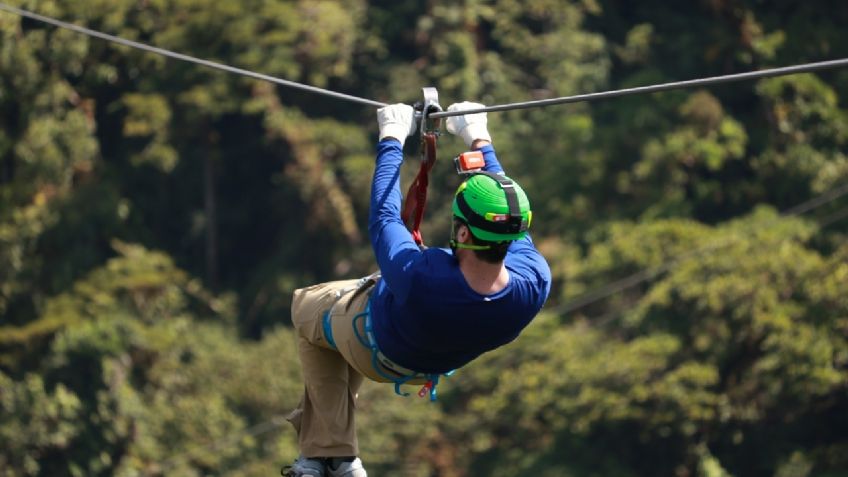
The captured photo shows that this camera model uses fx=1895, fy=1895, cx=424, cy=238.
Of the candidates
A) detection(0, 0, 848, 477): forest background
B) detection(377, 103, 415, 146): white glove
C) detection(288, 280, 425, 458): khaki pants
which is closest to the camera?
detection(377, 103, 415, 146): white glove

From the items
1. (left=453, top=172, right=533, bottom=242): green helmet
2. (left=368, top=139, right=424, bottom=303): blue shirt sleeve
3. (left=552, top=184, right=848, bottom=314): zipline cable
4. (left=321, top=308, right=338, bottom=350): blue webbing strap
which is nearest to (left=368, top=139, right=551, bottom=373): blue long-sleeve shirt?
(left=368, top=139, right=424, bottom=303): blue shirt sleeve

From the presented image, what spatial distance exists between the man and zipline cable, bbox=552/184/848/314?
447 inches

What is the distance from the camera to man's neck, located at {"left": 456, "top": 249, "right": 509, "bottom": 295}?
14.6 ft

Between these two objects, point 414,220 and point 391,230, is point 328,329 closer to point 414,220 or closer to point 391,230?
point 414,220


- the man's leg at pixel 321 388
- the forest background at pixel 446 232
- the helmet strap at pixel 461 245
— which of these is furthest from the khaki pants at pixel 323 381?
the forest background at pixel 446 232

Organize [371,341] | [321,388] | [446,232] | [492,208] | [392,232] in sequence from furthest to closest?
[446,232] → [321,388] → [371,341] → [392,232] → [492,208]

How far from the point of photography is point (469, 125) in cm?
491

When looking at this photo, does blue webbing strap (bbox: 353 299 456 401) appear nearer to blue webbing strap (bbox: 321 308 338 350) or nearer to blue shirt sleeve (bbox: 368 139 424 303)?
blue webbing strap (bbox: 321 308 338 350)

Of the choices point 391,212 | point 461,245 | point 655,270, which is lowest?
point 461,245

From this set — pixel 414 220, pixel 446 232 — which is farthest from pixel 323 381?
pixel 446 232

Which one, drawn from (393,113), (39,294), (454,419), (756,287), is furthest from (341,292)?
(39,294)

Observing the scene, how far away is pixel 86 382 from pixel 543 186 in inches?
196

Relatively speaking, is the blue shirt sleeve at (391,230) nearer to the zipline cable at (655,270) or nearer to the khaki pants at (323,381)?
the khaki pants at (323,381)

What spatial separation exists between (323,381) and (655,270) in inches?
465
